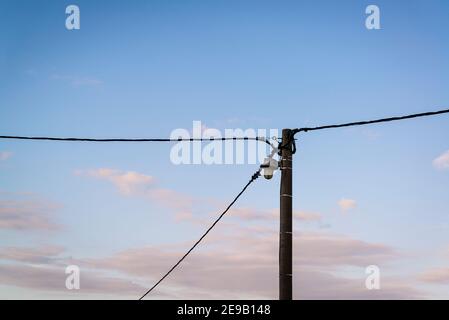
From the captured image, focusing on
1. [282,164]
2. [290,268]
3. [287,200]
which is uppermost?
[282,164]

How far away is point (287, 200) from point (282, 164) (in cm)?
94

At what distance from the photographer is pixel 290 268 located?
46.0 ft

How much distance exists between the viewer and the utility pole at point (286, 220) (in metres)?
13.9

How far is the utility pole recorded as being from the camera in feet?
45.6

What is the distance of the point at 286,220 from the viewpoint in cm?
1423
